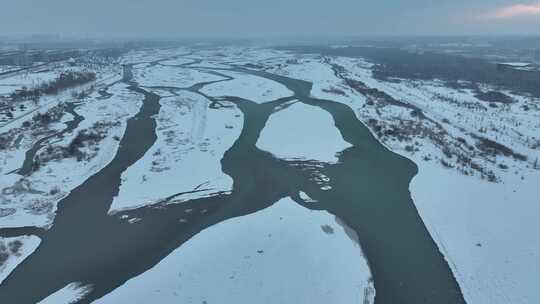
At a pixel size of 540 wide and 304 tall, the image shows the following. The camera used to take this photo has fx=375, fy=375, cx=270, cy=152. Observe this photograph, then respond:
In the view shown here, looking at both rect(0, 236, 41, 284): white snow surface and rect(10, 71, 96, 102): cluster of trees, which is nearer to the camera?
rect(0, 236, 41, 284): white snow surface

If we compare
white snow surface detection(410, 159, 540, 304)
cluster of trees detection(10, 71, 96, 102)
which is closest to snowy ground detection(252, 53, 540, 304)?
white snow surface detection(410, 159, 540, 304)

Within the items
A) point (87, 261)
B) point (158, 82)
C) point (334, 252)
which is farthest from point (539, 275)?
point (158, 82)

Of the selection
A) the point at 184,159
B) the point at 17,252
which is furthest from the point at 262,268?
the point at 184,159

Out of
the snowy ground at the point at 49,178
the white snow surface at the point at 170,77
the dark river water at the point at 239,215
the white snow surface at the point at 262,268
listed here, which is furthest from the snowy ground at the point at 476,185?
the white snow surface at the point at 170,77

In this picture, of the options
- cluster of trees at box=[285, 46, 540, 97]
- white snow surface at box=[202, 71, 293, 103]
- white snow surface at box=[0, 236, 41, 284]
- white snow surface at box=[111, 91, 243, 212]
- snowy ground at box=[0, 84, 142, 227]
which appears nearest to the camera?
white snow surface at box=[0, 236, 41, 284]

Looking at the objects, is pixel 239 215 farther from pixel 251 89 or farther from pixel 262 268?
pixel 251 89

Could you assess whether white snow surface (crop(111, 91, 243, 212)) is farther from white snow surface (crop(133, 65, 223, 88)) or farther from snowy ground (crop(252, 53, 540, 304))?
white snow surface (crop(133, 65, 223, 88))

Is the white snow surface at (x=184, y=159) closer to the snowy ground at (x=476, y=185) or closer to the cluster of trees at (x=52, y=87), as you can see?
the snowy ground at (x=476, y=185)
